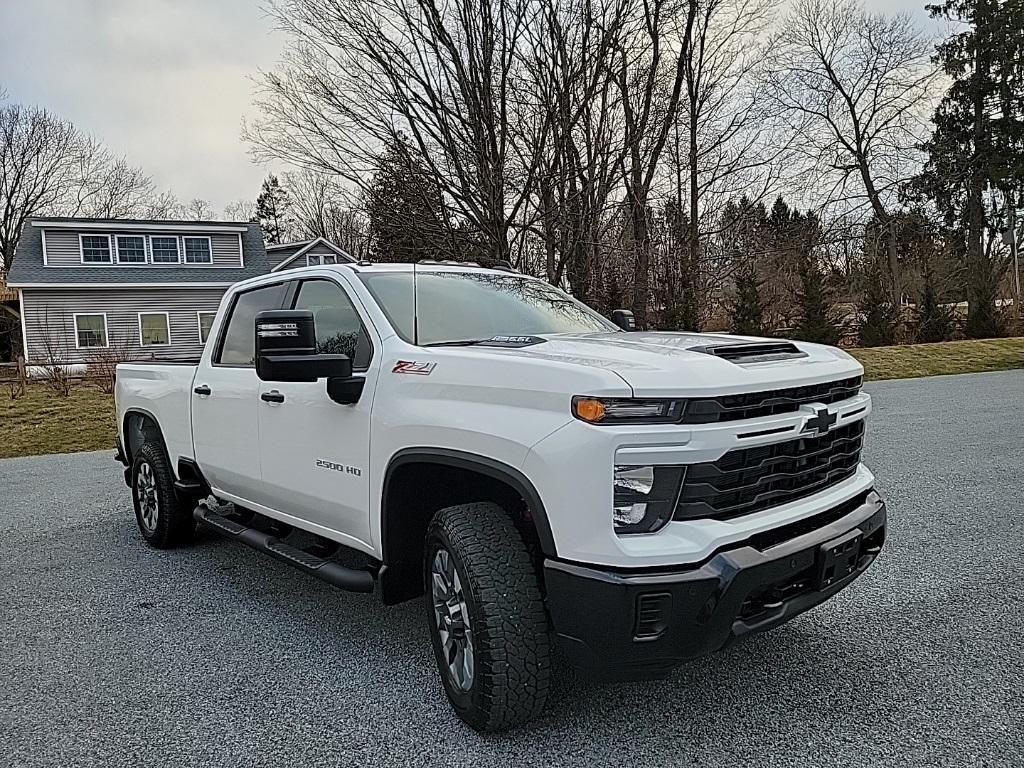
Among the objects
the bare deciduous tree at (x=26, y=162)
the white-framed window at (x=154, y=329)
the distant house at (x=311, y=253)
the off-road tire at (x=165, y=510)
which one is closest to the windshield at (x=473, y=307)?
the off-road tire at (x=165, y=510)

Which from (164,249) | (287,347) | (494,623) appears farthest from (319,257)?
(494,623)

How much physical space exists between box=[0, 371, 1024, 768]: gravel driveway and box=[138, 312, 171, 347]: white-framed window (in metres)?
25.2

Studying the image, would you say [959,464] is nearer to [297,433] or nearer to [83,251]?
[297,433]

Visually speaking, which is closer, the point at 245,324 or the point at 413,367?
the point at 413,367

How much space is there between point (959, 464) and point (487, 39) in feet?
32.6

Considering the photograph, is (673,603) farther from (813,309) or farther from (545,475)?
(813,309)

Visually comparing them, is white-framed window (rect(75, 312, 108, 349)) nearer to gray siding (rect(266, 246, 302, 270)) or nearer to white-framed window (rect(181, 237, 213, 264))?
white-framed window (rect(181, 237, 213, 264))

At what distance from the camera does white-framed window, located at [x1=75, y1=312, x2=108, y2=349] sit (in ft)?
90.0

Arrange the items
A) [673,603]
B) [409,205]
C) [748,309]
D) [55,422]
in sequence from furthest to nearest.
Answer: [748,309]
[409,205]
[55,422]
[673,603]

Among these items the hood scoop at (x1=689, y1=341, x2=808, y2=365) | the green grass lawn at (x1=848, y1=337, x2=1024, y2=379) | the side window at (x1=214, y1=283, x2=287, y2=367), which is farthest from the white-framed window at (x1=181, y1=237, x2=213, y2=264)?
the hood scoop at (x1=689, y1=341, x2=808, y2=365)

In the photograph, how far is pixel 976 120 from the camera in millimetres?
33438

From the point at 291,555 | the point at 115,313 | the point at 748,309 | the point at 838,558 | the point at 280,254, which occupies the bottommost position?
the point at 291,555

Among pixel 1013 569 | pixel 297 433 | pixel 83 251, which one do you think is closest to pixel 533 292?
pixel 297 433

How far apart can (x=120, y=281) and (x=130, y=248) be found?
1639 millimetres
